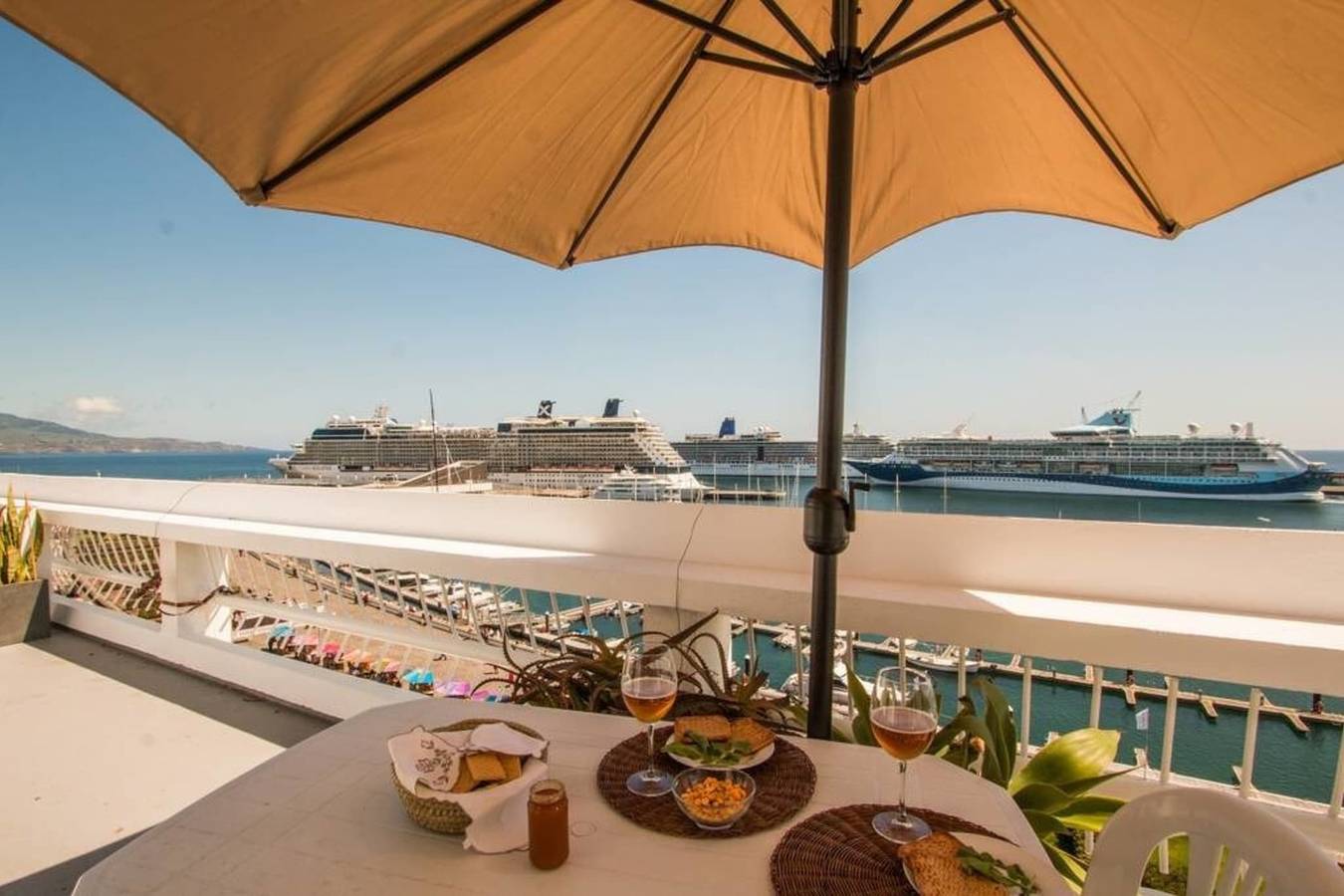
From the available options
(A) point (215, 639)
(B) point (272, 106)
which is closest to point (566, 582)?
(B) point (272, 106)

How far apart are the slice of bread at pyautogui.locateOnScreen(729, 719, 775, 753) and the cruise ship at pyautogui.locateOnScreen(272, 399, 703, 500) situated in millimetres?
6345

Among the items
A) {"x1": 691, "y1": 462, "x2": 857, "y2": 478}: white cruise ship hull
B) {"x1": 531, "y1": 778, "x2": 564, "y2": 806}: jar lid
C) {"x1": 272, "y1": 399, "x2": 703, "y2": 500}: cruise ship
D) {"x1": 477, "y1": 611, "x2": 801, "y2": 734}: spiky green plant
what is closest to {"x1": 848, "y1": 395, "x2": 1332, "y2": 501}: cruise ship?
{"x1": 691, "y1": 462, "x2": 857, "y2": 478}: white cruise ship hull

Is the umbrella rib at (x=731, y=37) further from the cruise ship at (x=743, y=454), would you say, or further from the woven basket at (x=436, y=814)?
the cruise ship at (x=743, y=454)

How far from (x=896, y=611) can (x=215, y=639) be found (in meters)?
3.90

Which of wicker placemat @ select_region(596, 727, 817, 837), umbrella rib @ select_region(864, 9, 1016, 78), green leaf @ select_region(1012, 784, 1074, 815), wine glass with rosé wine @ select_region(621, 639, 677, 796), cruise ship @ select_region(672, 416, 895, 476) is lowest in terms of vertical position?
green leaf @ select_region(1012, 784, 1074, 815)

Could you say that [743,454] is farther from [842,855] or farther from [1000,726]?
[842,855]

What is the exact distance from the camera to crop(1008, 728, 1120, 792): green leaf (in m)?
1.51

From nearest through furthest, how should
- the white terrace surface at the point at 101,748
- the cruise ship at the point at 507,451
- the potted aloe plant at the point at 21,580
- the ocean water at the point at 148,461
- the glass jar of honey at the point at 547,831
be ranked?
the glass jar of honey at the point at 547,831
the white terrace surface at the point at 101,748
the potted aloe plant at the point at 21,580
the cruise ship at the point at 507,451
the ocean water at the point at 148,461

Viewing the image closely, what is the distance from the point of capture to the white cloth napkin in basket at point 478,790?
0.89 metres

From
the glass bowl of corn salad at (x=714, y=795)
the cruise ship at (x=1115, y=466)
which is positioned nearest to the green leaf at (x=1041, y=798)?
the glass bowl of corn salad at (x=714, y=795)

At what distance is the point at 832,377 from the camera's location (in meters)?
1.18

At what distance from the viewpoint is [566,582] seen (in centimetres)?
215

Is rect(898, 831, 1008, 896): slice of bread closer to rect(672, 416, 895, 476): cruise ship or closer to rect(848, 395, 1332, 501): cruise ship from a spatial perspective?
rect(672, 416, 895, 476): cruise ship

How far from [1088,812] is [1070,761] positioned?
114 millimetres
